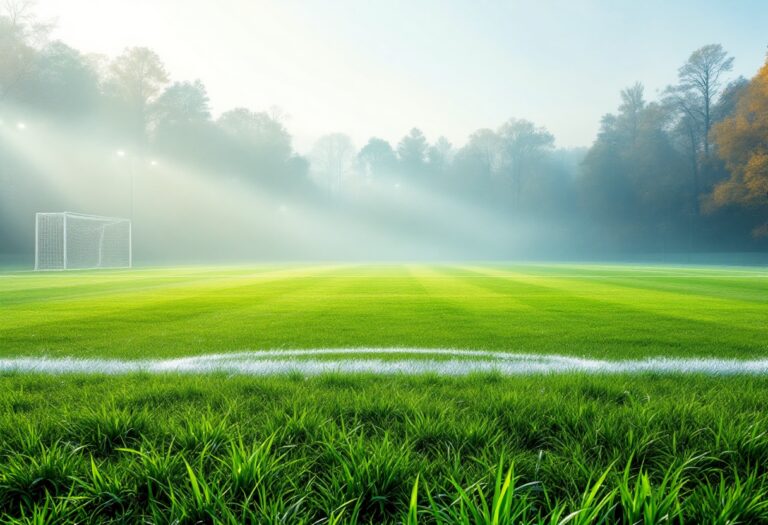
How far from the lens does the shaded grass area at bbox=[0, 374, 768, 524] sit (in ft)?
4.46

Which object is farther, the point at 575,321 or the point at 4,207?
the point at 4,207

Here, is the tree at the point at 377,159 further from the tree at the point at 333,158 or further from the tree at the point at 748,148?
the tree at the point at 748,148

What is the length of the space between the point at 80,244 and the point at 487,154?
51.4 meters

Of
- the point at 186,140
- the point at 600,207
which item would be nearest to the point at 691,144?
the point at 600,207

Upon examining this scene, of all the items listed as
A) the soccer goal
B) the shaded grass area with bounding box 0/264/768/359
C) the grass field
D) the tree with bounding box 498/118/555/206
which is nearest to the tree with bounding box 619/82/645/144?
the tree with bounding box 498/118/555/206

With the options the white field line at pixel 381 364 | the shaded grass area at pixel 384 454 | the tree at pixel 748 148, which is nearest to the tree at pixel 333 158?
the tree at pixel 748 148

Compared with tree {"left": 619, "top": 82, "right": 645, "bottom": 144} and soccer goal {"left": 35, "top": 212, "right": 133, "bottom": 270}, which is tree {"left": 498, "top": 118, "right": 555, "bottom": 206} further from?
soccer goal {"left": 35, "top": 212, "right": 133, "bottom": 270}

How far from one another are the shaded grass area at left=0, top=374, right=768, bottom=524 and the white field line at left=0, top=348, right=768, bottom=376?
0.68 m

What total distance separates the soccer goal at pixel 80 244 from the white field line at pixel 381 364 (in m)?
22.6

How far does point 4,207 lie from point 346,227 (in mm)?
38011

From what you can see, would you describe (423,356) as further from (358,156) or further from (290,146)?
(358,156)

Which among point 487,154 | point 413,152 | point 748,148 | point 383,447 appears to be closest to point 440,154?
point 413,152

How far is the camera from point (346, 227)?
213 feet

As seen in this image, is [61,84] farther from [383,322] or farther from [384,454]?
[384,454]
